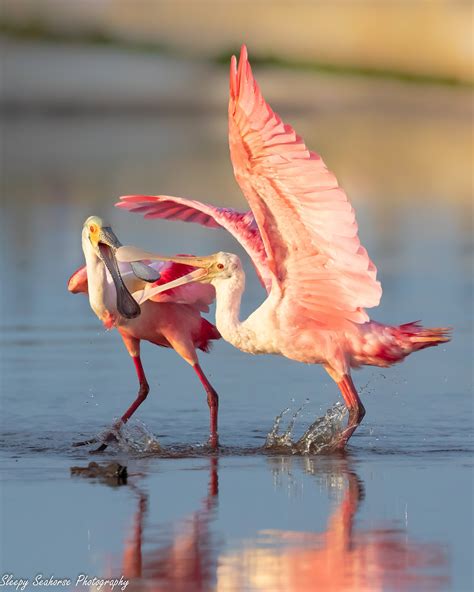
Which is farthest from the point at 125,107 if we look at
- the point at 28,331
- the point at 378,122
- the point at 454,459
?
the point at 454,459

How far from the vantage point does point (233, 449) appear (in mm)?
9469

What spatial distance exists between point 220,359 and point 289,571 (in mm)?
5443

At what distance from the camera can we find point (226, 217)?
10.1 m

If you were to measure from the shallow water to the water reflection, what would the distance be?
1 cm

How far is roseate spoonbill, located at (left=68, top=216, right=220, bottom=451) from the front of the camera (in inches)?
398

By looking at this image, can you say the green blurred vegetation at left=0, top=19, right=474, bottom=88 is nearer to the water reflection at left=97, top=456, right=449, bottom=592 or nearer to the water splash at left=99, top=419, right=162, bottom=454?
the water splash at left=99, top=419, right=162, bottom=454

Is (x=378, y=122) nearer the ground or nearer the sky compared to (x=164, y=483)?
nearer the sky

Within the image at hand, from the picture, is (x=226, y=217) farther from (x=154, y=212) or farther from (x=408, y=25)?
(x=408, y=25)

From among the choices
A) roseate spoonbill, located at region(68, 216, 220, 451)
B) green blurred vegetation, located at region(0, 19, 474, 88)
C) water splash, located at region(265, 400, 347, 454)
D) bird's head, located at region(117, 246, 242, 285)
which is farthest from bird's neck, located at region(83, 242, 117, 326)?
green blurred vegetation, located at region(0, 19, 474, 88)

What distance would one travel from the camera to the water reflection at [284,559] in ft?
21.7

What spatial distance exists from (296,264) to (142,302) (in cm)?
103

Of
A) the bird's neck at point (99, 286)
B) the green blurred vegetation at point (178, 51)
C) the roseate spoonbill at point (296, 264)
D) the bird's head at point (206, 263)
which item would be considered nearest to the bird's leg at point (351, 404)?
the roseate spoonbill at point (296, 264)

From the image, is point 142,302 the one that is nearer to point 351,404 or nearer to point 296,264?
point 296,264

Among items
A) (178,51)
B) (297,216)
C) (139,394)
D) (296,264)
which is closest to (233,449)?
(296,264)
